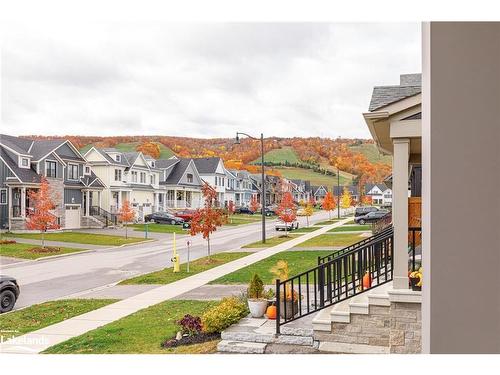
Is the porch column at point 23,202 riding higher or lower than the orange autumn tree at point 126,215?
higher

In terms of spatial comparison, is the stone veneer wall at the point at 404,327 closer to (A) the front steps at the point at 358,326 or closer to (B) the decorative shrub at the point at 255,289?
(A) the front steps at the point at 358,326

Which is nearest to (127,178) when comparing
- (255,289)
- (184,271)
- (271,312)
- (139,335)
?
(184,271)

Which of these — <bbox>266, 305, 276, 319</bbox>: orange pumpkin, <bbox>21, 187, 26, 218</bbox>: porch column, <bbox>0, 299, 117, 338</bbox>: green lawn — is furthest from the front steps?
<bbox>21, 187, 26, 218</bbox>: porch column

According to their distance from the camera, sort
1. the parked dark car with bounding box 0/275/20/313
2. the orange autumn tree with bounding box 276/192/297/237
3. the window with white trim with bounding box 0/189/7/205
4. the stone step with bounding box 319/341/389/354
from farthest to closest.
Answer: the orange autumn tree with bounding box 276/192/297/237
the window with white trim with bounding box 0/189/7/205
the parked dark car with bounding box 0/275/20/313
the stone step with bounding box 319/341/389/354

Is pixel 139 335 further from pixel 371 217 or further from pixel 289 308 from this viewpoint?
pixel 371 217

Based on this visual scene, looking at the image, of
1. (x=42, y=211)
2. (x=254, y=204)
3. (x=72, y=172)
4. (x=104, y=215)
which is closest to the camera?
(x=42, y=211)

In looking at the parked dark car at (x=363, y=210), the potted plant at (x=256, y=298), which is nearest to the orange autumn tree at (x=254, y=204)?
the potted plant at (x=256, y=298)

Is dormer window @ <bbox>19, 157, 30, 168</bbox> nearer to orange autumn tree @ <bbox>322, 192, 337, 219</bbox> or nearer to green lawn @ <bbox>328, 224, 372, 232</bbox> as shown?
orange autumn tree @ <bbox>322, 192, 337, 219</bbox>
